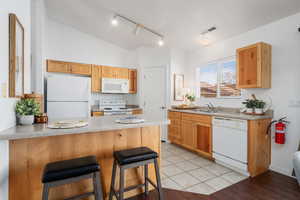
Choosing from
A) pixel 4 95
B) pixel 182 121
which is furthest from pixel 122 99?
pixel 4 95

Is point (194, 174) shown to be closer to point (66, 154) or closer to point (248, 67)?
point (66, 154)

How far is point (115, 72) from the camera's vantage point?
4.11m

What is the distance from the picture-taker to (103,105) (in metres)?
4.06

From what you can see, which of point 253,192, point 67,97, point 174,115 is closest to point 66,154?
point 67,97

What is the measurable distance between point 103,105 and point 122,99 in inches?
25.8

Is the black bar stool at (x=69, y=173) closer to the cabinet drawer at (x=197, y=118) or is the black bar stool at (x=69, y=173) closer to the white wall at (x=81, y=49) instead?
the cabinet drawer at (x=197, y=118)

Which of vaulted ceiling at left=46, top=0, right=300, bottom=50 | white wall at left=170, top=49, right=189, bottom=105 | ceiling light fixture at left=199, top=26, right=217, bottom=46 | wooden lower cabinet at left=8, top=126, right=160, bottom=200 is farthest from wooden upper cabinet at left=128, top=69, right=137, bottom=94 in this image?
wooden lower cabinet at left=8, top=126, right=160, bottom=200

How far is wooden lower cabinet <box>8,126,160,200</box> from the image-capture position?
4.15 ft

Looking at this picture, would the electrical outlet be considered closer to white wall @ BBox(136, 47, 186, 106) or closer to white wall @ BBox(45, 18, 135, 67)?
white wall @ BBox(45, 18, 135, 67)

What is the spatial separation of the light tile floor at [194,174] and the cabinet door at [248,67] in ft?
4.98

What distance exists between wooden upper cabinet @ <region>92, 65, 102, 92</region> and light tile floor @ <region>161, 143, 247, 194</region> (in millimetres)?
2343

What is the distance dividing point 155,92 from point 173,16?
193 centimetres

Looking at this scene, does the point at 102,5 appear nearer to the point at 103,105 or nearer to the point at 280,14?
the point at 103,105

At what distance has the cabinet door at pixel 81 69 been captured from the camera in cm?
365
